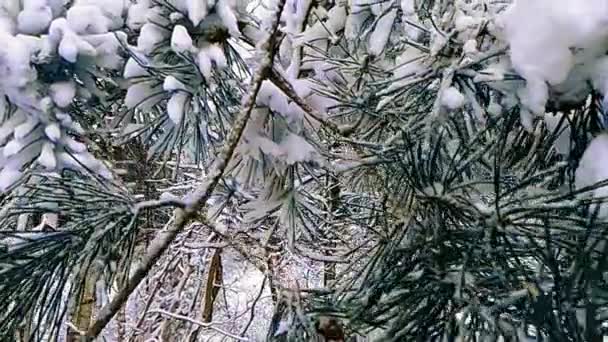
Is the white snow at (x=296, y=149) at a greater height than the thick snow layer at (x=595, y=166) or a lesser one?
greater

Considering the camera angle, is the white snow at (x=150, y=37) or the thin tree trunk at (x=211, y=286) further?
the thin tree trunk at (x=211, y=286)

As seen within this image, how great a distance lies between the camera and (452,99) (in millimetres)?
691

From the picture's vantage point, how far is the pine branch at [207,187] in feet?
2.62

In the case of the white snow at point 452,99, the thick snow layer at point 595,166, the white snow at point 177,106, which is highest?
the white snow at point 177,106

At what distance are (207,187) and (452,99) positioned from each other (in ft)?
1.08

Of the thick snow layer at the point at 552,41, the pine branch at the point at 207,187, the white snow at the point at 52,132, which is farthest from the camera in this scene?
the white snow at the point at 52,132

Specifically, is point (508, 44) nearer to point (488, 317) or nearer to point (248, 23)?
point (488, 317)

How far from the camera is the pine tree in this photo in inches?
22.7

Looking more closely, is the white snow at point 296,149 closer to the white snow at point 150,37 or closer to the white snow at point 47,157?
the white snow at point 150,37

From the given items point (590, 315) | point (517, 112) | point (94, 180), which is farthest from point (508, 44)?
point (94, 180)

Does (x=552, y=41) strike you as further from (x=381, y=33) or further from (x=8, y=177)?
(x=8, y=177)

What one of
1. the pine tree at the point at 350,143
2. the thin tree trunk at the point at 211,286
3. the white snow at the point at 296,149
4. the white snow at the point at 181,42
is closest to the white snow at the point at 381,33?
the pine tree at the point at 350,143

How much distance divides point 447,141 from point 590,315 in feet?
1.21

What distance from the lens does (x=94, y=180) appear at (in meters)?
0.87
